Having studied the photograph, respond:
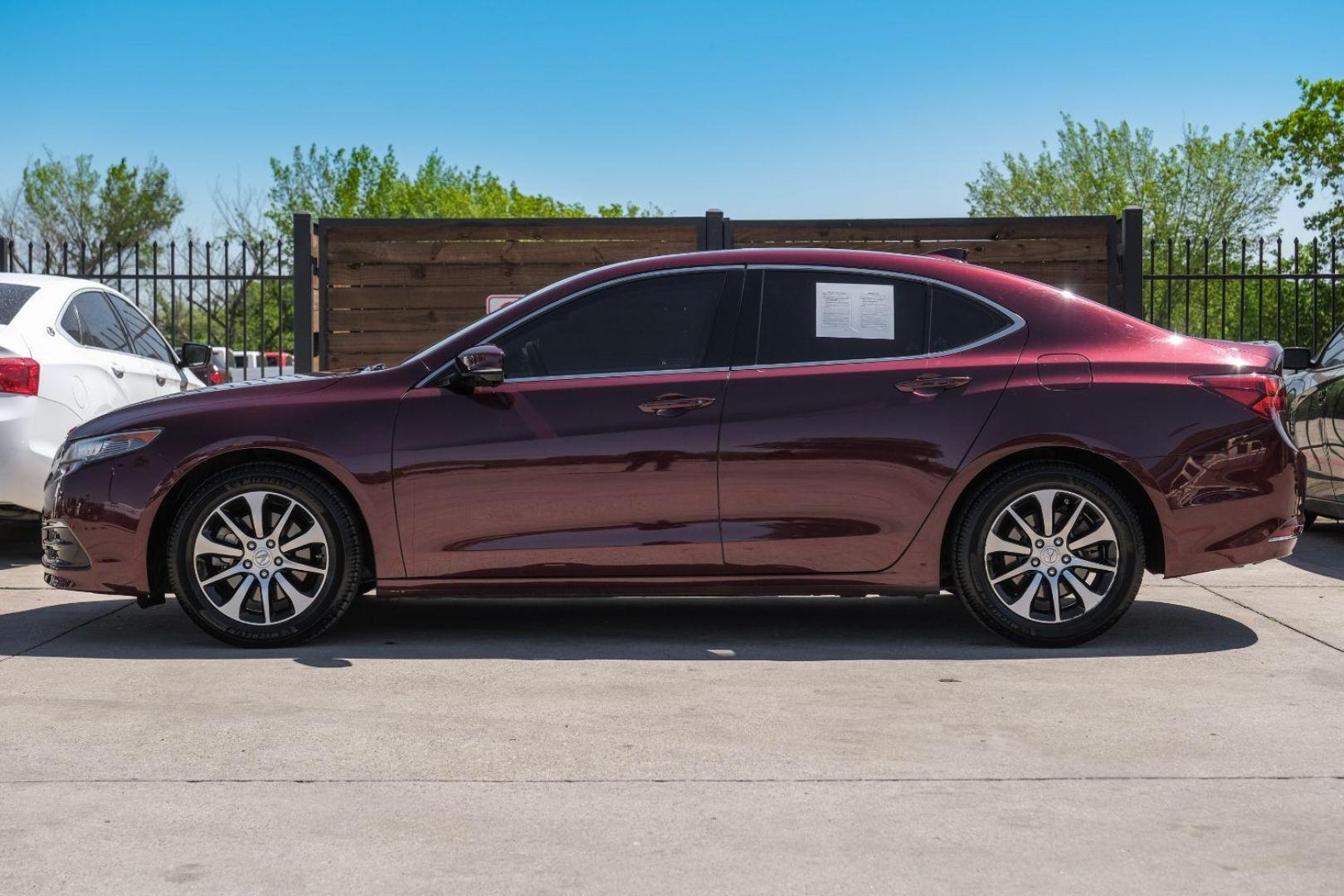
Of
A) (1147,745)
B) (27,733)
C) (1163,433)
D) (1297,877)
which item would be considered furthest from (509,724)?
(1163,433)

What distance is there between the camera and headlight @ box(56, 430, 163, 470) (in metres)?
5.96

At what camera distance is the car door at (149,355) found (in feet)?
31.3

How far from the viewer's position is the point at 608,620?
6.66m

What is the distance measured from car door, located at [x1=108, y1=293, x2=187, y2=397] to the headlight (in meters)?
3.37

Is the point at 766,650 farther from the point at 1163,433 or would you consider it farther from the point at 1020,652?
the point at 1163,433

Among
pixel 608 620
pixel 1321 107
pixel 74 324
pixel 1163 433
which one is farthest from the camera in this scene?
pixel 1321 107

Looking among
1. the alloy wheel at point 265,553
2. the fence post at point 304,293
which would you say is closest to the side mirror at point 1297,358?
the alloy wheel at point 265,553

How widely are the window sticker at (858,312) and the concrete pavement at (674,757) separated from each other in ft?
4.23

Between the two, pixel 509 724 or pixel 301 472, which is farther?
pixel 301 472

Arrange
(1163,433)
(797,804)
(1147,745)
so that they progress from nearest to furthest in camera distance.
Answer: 1. (797,804)
2. (1147,745)
3. (1163,433)

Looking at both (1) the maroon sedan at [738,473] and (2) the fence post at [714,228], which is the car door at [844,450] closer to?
(1) the maroon sedan at [738,473]

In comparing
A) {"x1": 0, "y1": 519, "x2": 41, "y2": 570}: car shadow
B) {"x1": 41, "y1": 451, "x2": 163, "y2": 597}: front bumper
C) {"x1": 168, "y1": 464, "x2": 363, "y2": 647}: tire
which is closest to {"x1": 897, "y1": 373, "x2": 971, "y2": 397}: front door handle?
{"x1": 168, "y1": 464, "x2": 363, "y2": 647}: tire

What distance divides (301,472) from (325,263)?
6.41m

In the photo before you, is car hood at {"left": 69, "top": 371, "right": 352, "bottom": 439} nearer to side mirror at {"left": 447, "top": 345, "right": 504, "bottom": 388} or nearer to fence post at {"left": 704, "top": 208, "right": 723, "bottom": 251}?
side mirror at {"left": 447, "top": 345, "right": 504, "bottom": 388}
